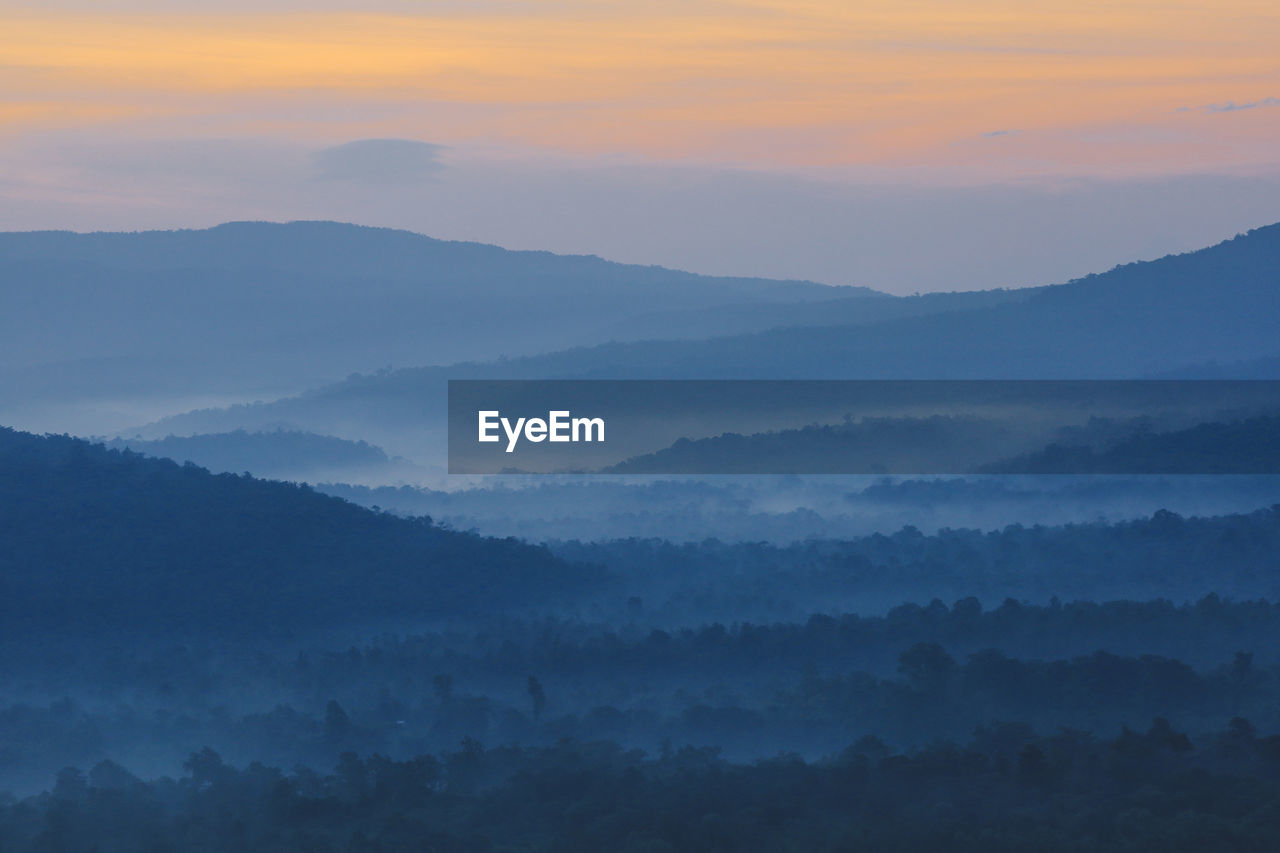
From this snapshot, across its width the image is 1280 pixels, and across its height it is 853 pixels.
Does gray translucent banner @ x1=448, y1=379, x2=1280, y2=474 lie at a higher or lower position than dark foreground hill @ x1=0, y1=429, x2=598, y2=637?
higher

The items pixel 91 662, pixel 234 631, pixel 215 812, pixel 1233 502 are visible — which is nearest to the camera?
pixel 215 812

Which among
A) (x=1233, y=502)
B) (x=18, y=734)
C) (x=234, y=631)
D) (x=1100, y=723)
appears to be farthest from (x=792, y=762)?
(x=1233, y=502)

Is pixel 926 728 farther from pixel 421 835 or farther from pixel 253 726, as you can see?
pixel 253 726

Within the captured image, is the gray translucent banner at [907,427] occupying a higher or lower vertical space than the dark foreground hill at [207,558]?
higher

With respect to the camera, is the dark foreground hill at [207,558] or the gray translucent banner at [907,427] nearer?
the dark foreground hill at [207,558]
